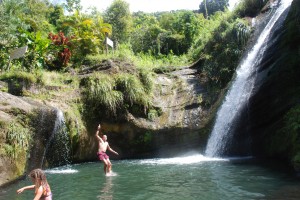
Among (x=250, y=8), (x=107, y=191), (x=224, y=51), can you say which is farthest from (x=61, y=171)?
(x=250, y=8)

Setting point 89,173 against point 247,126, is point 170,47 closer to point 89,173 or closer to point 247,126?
point 247,126

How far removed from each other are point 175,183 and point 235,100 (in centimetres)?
622

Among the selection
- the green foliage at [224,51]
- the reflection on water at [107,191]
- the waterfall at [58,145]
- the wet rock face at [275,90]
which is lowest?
the reflection on water at [107,191]

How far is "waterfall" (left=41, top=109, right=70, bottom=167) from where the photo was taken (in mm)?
12039

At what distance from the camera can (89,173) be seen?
11.1m

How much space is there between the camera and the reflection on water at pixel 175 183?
25.2 ft

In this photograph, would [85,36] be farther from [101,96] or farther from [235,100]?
[235,100]

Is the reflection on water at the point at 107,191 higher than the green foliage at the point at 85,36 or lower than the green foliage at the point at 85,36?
lower

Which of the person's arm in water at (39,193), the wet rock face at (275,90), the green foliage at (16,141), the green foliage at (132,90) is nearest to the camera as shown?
the person's arm in water at (39,193)

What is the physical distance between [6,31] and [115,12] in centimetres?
1354

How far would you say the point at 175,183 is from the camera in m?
8.92

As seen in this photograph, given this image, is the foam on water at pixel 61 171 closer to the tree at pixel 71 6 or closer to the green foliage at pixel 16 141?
the green foliage at pixel 16 141

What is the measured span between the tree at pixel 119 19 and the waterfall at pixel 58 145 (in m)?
16.1

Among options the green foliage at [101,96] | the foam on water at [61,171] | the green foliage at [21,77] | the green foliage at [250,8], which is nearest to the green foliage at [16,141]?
the foam on water at [61,171]
